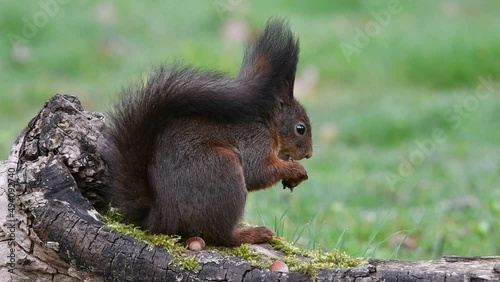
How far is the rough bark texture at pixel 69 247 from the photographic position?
8.73ft

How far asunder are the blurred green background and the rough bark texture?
2.80 metres

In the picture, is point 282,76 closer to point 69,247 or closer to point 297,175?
point 297,175

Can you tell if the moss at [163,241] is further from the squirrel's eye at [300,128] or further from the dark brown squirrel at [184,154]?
the squirrel's eye at [300,128]

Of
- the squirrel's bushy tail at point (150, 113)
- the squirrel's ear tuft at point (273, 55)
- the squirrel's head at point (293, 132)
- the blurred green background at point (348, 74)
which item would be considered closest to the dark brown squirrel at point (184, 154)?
the squirrel's bushy tail at point (150, 113)

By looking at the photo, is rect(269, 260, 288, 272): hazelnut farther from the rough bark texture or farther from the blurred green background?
the blurred green background

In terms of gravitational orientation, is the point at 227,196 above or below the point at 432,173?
below

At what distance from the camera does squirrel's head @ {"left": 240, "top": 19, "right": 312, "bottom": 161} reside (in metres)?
3.36

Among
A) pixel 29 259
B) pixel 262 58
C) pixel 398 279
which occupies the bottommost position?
pixel 29 259

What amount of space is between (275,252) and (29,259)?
32.9 inches

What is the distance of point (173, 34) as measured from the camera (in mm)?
10906

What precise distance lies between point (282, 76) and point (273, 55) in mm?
123

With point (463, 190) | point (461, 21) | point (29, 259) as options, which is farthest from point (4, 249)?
point (461, 21)

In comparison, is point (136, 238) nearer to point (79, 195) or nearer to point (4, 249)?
point (79, 195)

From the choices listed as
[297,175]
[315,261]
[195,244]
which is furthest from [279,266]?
[297,175]
